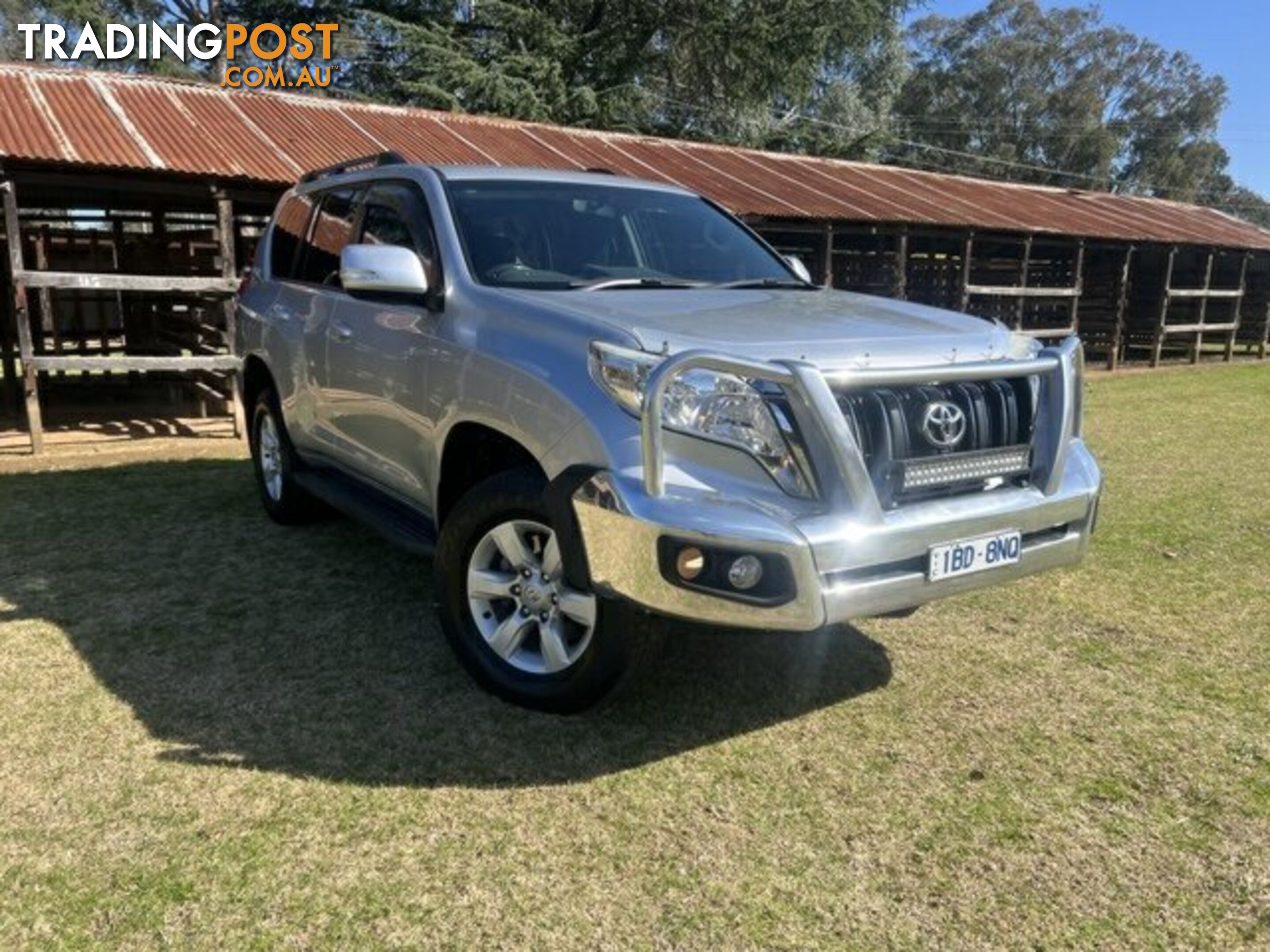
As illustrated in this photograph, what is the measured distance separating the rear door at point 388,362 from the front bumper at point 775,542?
1288mm

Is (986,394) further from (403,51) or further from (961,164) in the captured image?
(961,164)

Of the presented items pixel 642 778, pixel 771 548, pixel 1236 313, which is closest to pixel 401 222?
pixel 771 548

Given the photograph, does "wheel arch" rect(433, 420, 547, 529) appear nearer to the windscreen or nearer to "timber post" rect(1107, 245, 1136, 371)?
the windscreen

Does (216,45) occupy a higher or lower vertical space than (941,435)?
higher

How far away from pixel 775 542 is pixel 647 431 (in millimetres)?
464

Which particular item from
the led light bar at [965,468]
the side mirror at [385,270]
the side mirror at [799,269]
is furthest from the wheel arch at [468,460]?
the side mirror at [799,269]

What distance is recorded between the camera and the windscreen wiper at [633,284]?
3709 mm

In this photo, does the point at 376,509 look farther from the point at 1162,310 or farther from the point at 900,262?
the point at 1162,310

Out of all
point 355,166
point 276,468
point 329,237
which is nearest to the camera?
point 329,237

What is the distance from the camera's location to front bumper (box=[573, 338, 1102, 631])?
2.71 m

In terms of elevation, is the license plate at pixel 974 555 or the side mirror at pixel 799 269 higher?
the side mirror at pixel 799 269

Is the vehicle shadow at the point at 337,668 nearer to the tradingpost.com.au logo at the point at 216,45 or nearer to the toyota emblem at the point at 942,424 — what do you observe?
the toyota emblem at the point at 942,424

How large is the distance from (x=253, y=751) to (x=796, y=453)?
1.99 m

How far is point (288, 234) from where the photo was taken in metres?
5.67
